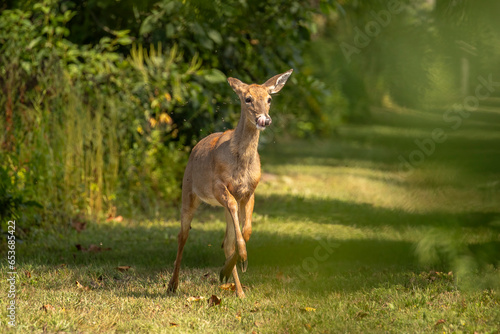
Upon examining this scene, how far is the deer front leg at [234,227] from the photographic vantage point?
4957mm

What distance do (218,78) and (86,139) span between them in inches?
81.3

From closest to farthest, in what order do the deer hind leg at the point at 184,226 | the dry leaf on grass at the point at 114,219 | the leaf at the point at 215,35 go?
the deer hind leg at the point at 184,226 < the leaf at the point at 215,35 < the dry leaf on grass at the point at 114,219

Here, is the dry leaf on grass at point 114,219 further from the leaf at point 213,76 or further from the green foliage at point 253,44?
the leaf at point 213,76

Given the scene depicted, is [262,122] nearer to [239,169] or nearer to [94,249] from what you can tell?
[239,169]

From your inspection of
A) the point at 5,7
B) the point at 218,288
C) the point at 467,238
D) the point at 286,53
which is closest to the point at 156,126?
the point at 286,53

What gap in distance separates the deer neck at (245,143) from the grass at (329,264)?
1090mm

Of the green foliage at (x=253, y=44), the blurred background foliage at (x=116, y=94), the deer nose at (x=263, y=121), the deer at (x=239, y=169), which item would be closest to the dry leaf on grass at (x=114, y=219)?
the blurred background foliage at (x=116, y=94)

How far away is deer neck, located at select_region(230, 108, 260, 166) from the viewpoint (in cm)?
519

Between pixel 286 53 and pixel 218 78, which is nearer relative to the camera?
pixel 218 78

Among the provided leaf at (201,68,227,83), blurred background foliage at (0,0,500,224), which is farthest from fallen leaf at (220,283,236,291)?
leaf at (201,68,227,83)

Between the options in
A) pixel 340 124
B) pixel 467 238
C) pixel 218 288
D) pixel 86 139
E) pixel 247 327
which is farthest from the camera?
pixel 340 124

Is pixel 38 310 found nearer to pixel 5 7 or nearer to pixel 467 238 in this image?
pixel 467 238

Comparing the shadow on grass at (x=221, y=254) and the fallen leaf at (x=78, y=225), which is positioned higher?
the shadow on grass at (x=221, y=254)

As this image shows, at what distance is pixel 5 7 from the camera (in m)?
10.4
